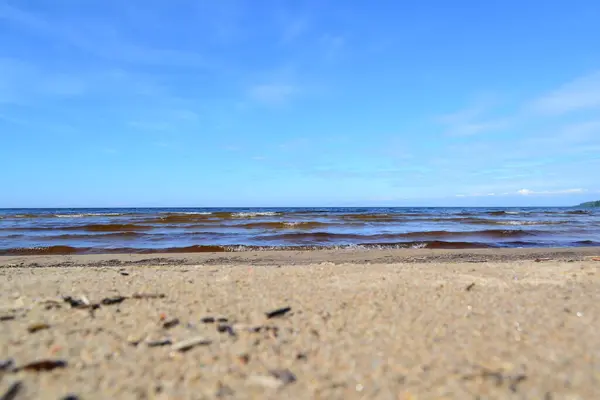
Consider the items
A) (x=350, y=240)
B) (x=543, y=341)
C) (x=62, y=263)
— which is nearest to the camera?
(x=543, y=341)

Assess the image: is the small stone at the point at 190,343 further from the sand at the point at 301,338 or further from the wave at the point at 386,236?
the wave at the point at 386,236

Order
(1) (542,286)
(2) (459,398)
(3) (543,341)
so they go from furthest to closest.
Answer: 1. (1) (542,286)
2. (3) (543,341)
3. (2) (459,398)

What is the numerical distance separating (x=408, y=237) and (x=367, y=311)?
12844 millimetres

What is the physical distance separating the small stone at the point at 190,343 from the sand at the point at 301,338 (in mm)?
11

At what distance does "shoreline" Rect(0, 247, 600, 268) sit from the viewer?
10289 millimetres

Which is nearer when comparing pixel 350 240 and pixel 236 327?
pixel 236 327

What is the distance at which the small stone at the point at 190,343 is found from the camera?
326cm

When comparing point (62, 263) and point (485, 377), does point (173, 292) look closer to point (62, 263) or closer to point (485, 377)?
point (485, 377)

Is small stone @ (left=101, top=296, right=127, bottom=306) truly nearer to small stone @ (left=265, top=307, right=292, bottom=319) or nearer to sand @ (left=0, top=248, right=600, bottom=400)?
sand @ (left=0, top=248, right=600, bottom=400)

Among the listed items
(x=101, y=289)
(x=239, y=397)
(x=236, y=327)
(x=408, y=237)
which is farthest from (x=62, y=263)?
(x=408, y=237)

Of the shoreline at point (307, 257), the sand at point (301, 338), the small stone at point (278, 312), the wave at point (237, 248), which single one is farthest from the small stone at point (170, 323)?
the wave at point (237, 248)

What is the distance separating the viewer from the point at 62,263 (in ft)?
33.6

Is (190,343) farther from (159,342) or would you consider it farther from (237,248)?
(237,248)

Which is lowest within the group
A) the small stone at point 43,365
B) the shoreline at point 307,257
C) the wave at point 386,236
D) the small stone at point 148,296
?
the shoreline at point 307,257
